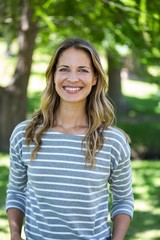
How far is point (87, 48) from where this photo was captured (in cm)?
267

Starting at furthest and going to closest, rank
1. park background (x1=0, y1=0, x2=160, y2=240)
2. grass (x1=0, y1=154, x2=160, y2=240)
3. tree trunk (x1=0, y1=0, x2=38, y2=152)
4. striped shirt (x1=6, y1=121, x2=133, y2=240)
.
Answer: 1. tree trunk (x1=0, y1=0, x2=38, y2=152)
2. grass (x1=0, y1=154, x2=160, y2=240)
3. park background (x1=0, y1=0, x2=160, y2=240)
4. striped shirt (x1=6, y1=121, x2=133, y2=240)

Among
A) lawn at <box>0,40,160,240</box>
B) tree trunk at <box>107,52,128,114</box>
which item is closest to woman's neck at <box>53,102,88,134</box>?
lawn at <box>0,40,160,240</box>

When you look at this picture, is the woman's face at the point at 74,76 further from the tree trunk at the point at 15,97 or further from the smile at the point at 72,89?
the tree trunk at the point at 15,97

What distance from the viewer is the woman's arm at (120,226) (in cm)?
263

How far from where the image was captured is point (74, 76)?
8.68 feet

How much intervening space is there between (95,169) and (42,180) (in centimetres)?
23

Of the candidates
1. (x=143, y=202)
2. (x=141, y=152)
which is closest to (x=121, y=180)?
(x=143, y=202)

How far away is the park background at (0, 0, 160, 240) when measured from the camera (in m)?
5.20

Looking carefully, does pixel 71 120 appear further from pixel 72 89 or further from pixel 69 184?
Answer: pixel 69 184

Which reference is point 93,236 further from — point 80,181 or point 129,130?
point 129,130

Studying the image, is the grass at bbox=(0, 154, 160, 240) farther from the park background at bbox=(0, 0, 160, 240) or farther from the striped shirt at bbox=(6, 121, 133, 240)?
the striped shirt at bbox=(6, 121, 133, 240)

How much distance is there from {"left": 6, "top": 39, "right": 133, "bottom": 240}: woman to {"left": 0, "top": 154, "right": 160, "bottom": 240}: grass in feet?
10.8

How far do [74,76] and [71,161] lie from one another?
375 millimetres

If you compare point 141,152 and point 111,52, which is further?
point 141,152
